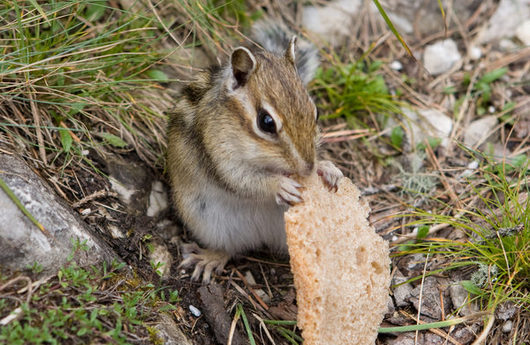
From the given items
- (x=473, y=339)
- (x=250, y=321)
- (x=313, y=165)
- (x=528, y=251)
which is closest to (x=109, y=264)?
(x=250, y=321)

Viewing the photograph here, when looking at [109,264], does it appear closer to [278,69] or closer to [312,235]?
[312,235]

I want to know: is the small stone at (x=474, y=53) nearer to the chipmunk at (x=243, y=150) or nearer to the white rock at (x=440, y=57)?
the white rock at (x=440, y=57)

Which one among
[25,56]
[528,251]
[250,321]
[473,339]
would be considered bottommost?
[473,339]

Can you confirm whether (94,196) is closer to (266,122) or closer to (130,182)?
(130,182)

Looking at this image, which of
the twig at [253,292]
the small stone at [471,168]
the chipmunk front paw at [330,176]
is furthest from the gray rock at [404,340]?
the small stone at [471,168]

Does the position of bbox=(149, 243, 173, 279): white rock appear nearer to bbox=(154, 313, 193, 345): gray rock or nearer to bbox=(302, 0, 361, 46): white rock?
bbox=(154, 313, 193, 345): gray rock
